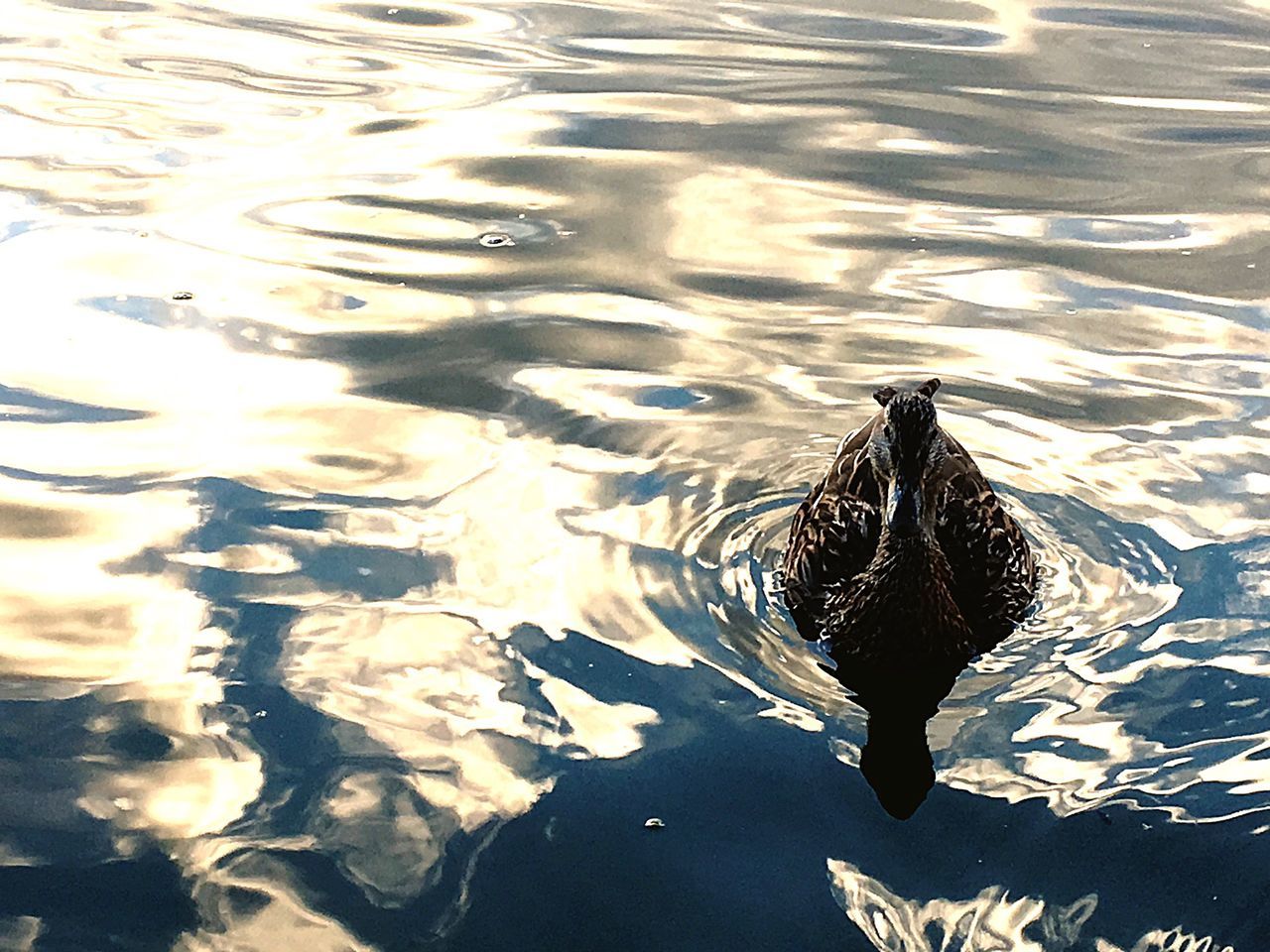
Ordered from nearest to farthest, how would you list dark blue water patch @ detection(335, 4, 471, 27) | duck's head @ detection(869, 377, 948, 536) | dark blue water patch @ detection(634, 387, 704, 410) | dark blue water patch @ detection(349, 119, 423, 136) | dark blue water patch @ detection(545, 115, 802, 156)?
duck's head @ detection(869, 377, 948, 536)
dark blue water patch @ detection(634, 387, 704, 410)
dark blue water patch @ detection(545, 115, 802, 156)
dark blue water patch @ detection(349, 119, 423, 136)
dark blue water patch @ detection(335, 4, 471, 27)

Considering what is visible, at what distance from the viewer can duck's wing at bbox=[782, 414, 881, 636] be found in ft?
20.7

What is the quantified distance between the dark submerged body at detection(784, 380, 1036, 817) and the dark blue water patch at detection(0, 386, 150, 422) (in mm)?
2902

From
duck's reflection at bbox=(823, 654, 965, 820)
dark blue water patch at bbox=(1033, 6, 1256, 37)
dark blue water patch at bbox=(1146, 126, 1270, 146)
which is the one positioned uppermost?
dark blue water patch at bbox=(1033, 6, 1256, 37)

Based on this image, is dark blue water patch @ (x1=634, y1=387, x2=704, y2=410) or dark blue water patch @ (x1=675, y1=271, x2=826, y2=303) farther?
dark blue water patch @ (x1=675, y1=271, x2=826, y2=303)

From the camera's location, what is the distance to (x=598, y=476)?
6965 mm

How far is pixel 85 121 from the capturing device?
10945mm

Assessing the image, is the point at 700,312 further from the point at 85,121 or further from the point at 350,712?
the point at 85,121

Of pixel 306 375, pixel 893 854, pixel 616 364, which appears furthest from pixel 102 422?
pixel 893 854

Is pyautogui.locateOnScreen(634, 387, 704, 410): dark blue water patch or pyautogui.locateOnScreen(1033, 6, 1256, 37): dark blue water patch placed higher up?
pyautogui.locateOnScreen(1033, 6, 1256, 37): dark blue water patch

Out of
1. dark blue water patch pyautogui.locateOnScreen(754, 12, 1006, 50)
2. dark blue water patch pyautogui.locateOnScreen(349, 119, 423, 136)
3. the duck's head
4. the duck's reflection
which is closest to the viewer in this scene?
the duck's reflection

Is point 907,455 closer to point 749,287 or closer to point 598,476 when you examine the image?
point 598,476

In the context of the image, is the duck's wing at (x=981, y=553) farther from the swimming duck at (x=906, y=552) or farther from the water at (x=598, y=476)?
the water at (x=598, y=476)

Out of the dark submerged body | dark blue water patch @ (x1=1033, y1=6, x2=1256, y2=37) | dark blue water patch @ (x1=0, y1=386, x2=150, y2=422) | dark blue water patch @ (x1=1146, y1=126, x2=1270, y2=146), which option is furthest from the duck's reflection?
dark blue water patch @ (x1=1033, y1=6, x2=1256, y2=37)

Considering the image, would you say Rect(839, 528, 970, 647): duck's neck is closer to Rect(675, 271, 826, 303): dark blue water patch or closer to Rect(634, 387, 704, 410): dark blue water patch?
Rect(634, 387, 704, 410): dark blue water patch
